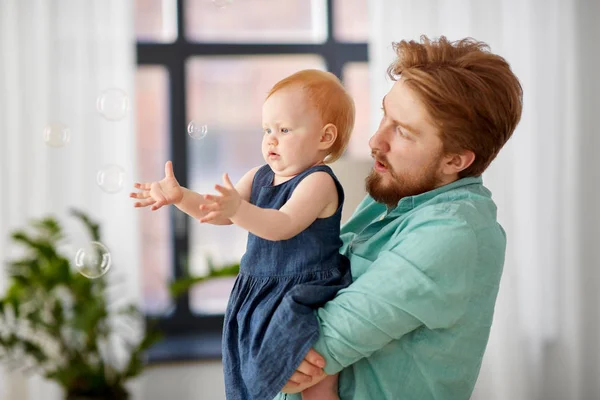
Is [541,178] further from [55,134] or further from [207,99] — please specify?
[55,134]

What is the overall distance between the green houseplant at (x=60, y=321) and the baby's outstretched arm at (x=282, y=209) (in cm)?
220

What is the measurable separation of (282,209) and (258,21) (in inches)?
115

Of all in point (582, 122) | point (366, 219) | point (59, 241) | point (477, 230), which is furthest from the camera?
point (582, 122)

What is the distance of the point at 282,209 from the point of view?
129 centimetres

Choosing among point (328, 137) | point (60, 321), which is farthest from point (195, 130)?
point (60, 321)

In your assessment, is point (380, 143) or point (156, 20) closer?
point (380, 143)

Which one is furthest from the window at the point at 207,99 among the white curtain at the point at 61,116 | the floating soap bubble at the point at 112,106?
the floating soap bubble at the point at 112,106

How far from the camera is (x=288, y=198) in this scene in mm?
1354

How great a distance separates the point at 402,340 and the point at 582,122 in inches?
114

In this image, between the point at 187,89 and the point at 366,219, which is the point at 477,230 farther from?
the point at 187,89

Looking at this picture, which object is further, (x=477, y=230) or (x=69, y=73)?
(x=69, y=73)

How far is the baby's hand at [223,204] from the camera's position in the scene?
1142 mm

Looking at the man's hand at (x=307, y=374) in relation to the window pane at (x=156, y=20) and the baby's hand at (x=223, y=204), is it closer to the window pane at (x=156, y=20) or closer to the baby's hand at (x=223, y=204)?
the baby's hand at (x=223, y=204)

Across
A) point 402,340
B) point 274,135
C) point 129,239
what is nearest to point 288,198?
point 274,135
